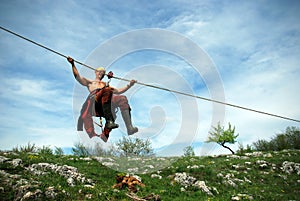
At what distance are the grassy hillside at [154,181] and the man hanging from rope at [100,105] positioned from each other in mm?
2031

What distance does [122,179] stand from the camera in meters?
9.91

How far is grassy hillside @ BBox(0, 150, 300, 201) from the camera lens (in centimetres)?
818

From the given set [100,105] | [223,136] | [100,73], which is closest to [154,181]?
[100,105]

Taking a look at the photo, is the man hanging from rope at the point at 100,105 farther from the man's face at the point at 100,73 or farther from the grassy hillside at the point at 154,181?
the grassy hillside at the point at 154,181

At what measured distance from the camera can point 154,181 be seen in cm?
1101

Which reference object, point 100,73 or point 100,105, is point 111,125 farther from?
point 100,73

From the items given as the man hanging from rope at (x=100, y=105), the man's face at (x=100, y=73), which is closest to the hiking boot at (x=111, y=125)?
the man hanging from rope at (x=100, y=105)

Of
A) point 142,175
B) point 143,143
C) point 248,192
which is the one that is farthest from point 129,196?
point 143,143

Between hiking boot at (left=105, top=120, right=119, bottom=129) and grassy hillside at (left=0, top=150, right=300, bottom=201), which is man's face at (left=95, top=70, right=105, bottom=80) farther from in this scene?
grassy hillside at (left=0, top=150, right=300, bottom=201)

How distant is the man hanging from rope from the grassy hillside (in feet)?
6.66

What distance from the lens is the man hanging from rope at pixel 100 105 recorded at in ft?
25.6

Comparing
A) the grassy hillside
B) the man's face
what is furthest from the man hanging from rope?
the grassy hillside

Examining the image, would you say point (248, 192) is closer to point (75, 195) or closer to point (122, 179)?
point (122, 179)

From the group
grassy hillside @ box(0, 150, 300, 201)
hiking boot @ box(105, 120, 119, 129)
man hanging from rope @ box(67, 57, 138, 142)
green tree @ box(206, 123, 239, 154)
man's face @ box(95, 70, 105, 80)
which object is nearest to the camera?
man hanging from rope @ box(67, 57, 138, 142)
